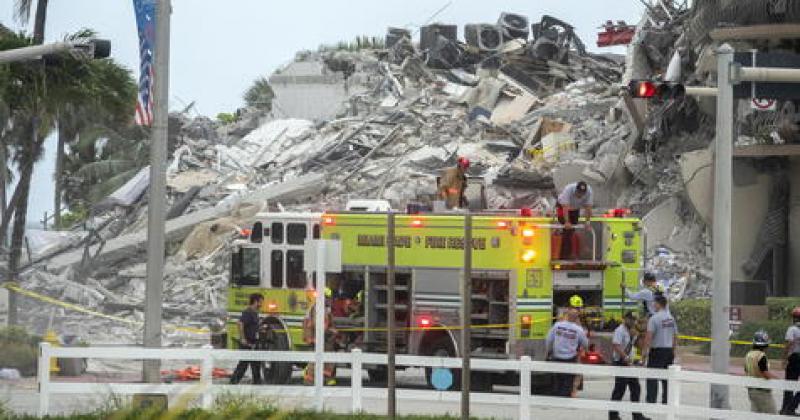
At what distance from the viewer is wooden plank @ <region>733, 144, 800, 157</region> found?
42719 mm

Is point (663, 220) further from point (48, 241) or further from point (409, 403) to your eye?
point (409, 403)

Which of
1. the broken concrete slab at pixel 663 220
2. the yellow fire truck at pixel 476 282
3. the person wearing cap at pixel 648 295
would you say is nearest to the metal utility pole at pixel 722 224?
the person wearing cap at pixel 648 295

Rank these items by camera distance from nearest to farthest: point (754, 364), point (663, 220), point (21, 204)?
point (754, 364) → point (21, 204) → point (663, 220)

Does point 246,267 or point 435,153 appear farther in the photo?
point 435,153

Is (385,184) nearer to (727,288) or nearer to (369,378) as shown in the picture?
(369,378)

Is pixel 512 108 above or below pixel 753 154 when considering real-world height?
above

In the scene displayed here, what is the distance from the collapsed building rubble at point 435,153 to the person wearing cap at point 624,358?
16.3 metres

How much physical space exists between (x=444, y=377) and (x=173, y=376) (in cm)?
570

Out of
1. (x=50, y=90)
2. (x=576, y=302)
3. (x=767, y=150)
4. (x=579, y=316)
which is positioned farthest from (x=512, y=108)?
(x=576, y=302)

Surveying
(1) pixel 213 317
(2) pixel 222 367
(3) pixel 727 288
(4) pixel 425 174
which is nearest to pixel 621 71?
(4) pixel 425 174

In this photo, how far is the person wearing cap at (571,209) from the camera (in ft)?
85.2

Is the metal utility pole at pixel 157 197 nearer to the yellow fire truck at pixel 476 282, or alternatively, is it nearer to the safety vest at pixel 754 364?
the yellow fire truck at pixel 476 282

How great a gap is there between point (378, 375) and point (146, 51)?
750cm

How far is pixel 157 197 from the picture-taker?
22.2 metres
